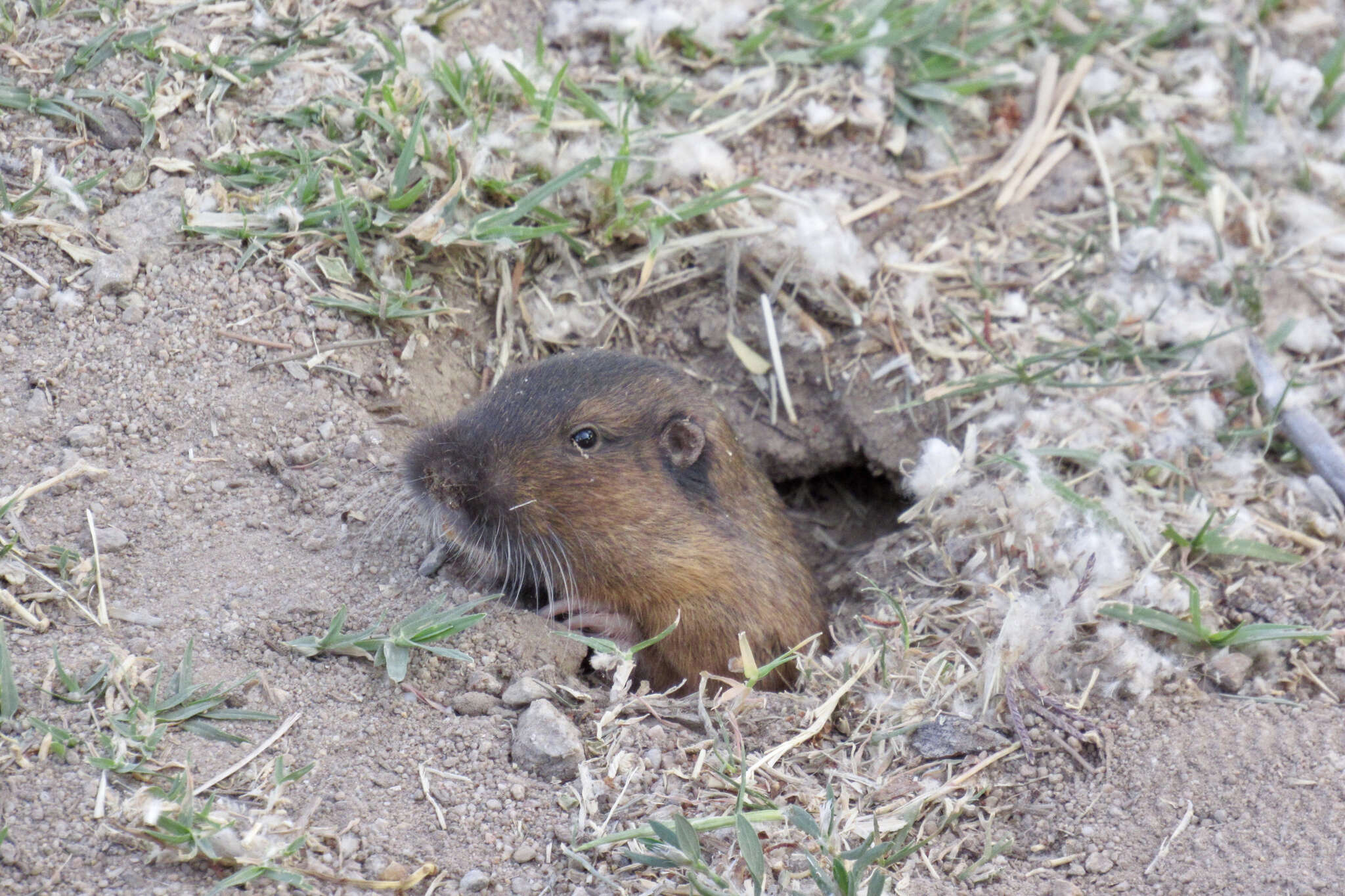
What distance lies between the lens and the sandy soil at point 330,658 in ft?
8.48

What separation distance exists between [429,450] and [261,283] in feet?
2.76

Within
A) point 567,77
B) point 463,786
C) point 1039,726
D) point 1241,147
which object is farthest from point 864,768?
point 1241,147

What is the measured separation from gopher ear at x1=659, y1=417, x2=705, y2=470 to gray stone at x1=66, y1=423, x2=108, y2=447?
5.37 feet

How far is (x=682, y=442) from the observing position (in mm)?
3742

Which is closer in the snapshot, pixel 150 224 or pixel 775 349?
pixel 150 224

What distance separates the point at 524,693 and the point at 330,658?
20.0 inches

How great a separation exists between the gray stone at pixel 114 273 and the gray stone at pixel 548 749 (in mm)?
1840

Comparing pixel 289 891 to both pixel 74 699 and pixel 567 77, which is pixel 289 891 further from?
pixel 567 77

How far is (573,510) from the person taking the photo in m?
3.54

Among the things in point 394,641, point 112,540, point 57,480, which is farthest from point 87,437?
point 394,641

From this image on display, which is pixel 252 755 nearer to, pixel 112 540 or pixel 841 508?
pixel 112 540

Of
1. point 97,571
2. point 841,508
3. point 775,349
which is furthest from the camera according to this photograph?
point 841,508

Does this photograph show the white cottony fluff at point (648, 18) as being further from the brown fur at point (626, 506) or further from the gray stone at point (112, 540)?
the gray stone at point (112, 540)

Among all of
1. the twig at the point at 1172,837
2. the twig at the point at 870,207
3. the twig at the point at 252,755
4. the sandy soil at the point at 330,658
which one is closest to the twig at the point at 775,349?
the twig at the point at 870,207
